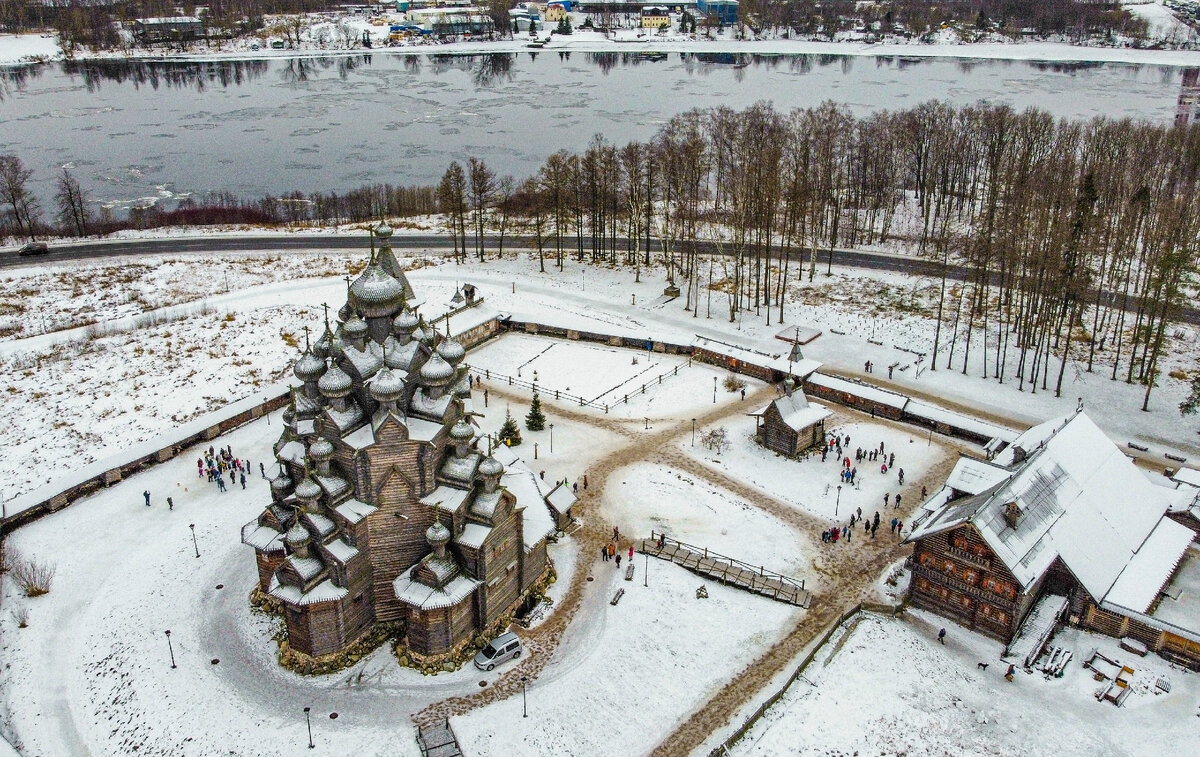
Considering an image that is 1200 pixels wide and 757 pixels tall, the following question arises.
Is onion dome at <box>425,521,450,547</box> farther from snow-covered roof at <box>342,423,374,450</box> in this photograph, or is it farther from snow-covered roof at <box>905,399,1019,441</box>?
snow-covered roof at <box>905,399,1019,441</box>

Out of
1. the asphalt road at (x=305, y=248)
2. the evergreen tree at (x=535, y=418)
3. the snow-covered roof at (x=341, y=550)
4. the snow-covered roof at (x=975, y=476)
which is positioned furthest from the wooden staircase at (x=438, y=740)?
the asphalt road at (x=305, y=248)

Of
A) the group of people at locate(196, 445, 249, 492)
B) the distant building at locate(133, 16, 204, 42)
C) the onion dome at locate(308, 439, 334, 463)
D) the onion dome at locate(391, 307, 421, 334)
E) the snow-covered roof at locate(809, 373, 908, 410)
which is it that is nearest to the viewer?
the onion dome at locate(308, 439, 334, 463)

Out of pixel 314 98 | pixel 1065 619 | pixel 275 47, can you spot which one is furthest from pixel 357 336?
pixel 275 47

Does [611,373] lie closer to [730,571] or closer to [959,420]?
[959,420]

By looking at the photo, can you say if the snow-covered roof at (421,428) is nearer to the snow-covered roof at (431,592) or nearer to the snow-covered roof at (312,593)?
the snow-covered roof at (431,592)

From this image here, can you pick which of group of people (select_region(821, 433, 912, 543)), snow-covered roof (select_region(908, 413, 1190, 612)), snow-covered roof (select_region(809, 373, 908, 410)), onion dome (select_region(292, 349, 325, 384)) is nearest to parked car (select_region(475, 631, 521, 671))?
onion dome (select_region(292, 349, 325, 384))
